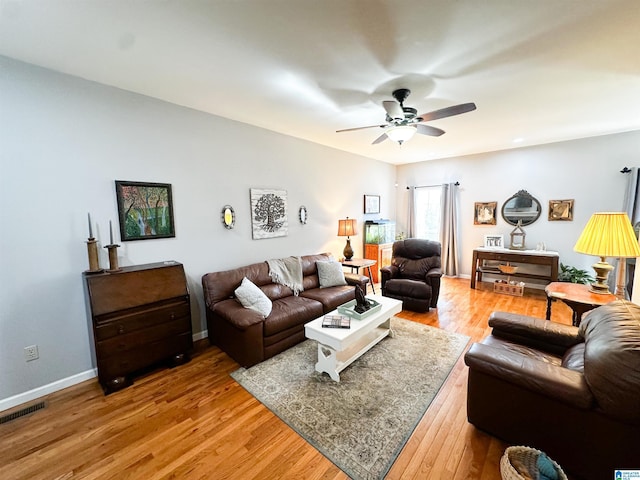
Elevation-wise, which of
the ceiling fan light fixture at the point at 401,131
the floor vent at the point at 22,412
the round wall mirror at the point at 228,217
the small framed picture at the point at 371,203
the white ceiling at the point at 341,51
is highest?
the white ceiling at the point at 341,51

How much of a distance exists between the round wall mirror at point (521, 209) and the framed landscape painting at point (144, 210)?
5.81m

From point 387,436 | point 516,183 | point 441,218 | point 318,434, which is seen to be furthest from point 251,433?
point 516,183

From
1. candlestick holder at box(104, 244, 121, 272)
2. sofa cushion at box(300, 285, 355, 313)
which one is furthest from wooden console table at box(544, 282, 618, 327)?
candlestick holder at box(104, 244, 121, 272)

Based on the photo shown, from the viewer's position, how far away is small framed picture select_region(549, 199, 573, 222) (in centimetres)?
446

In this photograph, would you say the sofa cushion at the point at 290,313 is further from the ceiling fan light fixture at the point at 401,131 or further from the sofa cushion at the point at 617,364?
the sofa cushion at the point at 617,364

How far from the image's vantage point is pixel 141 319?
231cm

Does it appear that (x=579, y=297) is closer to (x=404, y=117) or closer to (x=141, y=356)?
(x=404, y=117)

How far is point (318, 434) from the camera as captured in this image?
1750mm

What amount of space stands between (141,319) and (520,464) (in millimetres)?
2818

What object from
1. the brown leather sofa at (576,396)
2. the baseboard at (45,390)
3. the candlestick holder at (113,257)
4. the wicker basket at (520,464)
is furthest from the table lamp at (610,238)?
the baseboard at (45,390)

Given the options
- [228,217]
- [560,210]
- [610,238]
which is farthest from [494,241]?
[228,217]

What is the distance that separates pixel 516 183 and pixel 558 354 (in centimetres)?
411

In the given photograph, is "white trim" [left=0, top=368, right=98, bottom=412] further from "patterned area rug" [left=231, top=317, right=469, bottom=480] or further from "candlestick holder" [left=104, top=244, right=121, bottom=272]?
"patterned area rug" [left=231, top=317, right=469, bottom=480]

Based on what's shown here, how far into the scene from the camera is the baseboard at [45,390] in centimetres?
201
